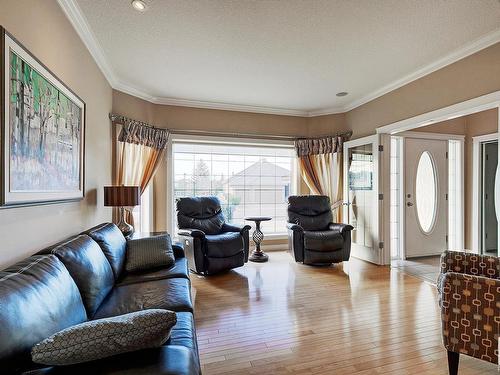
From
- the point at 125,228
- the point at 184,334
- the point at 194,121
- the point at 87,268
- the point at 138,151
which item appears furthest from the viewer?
the point at 194,121

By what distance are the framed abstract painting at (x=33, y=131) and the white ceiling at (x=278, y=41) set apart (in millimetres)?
824

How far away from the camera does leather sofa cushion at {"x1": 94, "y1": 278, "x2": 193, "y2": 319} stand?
1.66 metres

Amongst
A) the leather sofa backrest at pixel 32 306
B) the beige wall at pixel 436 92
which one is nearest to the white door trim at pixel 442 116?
the beige wall at pixel 436 92

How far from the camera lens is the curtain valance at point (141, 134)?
3713 millimetres

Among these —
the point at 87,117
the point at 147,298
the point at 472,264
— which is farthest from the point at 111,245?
the point at 472,264

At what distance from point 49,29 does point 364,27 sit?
8.24 ft

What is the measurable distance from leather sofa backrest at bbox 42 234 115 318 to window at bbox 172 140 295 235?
279 centimetres

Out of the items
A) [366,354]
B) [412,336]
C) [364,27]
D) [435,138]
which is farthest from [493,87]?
[366,354]

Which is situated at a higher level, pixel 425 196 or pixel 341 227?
pixel 425 196

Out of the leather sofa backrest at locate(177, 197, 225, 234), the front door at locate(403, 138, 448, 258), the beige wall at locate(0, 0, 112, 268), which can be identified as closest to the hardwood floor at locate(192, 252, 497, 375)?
the leather sofa backrest at locate(177, 197, 225, 234)

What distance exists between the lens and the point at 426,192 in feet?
14.9

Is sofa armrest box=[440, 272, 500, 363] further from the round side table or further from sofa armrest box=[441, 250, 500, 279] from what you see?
the round side table

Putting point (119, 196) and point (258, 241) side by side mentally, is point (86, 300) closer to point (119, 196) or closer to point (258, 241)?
point (119, 196)

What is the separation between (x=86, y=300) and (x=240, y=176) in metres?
3.68
